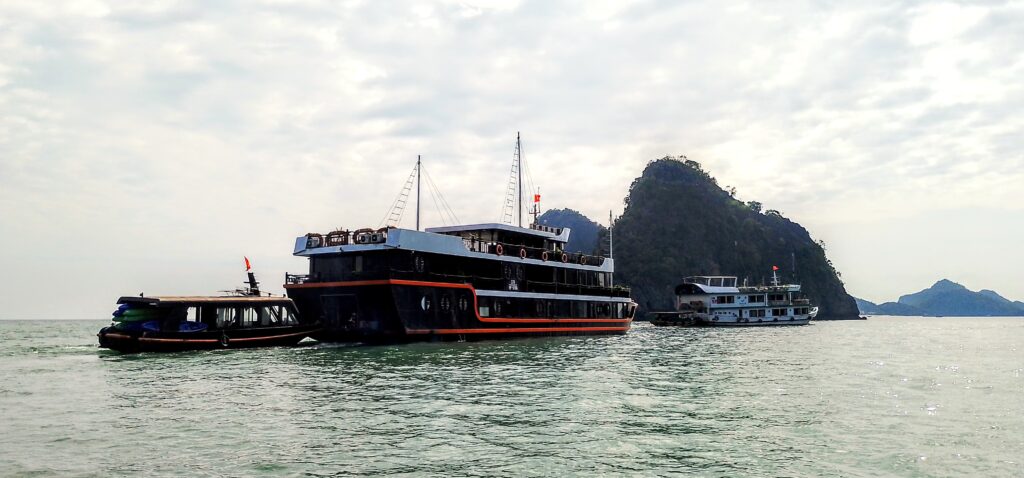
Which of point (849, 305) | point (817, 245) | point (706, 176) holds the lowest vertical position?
point (849, 305)

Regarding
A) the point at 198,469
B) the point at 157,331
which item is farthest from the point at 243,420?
the point at 157,331

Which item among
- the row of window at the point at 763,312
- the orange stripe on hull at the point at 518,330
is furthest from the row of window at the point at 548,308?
the row of window at the point at 763,312

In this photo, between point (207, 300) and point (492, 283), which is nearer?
point (207, 300)

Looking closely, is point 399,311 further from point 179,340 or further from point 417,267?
point 179,340

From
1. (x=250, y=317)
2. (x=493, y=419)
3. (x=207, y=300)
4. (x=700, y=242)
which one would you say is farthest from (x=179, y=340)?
Answer: (x=700, y=242)

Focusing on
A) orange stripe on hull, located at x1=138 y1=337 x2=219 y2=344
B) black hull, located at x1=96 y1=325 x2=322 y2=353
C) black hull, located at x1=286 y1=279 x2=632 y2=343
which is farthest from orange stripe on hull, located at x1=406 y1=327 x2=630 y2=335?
orange stripe on hull, located at x1=138 y1=337 x2=219 y2=344

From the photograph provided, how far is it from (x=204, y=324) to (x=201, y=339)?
753 mm

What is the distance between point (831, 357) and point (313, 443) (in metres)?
30.1

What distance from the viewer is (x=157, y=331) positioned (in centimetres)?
3052

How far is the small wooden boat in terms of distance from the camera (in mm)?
30422

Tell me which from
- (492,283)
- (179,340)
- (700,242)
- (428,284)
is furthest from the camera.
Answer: (700,242)

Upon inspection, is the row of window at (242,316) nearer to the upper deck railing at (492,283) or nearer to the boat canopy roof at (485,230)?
the upper deck railing at (492,283)

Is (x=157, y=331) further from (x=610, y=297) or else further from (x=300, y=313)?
(x=610, y=297)

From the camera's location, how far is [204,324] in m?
32.1
